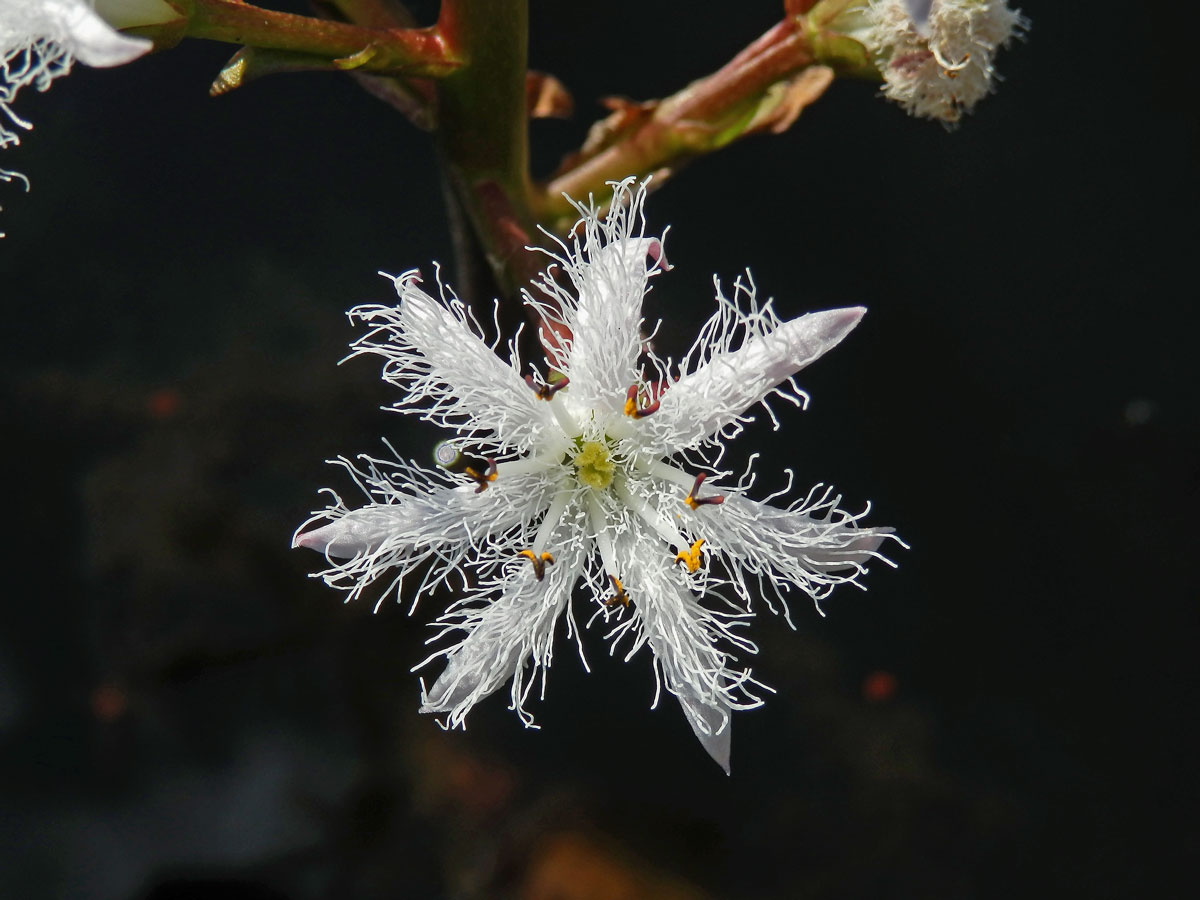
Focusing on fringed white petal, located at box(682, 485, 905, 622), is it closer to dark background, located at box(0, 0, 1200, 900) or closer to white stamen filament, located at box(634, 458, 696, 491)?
white stamen filament, located at box(634, 458, 696, 491)

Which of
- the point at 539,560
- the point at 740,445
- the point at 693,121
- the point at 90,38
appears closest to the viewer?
the point at 90,38

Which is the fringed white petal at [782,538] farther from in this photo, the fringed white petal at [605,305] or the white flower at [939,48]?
the white flower at [939,48]

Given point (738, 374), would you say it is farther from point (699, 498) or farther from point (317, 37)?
point (317, 37)

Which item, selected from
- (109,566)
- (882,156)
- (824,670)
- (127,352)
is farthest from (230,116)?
(824,670)

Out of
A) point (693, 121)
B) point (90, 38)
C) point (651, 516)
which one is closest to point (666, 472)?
point (651, 516)

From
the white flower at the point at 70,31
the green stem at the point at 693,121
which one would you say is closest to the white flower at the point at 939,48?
the green stem at the point at 693,121

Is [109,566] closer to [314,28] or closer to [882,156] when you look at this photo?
[314,28]

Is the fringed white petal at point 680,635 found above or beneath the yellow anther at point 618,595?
beneath
